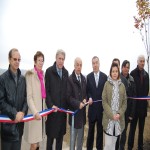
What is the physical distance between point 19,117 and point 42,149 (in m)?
3.02

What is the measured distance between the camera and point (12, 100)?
13.6 ft

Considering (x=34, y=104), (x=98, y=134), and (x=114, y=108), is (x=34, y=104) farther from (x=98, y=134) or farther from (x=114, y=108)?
(x=98, y=134)

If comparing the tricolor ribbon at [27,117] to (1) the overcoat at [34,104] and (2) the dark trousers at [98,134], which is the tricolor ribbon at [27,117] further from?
(2) the dark trousers at [98,134]

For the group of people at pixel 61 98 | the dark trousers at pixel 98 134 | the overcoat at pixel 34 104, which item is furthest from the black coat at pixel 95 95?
the overcoat at pixel 34 104

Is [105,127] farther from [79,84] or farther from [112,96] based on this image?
[79,84]

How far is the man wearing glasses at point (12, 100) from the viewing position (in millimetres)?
4094

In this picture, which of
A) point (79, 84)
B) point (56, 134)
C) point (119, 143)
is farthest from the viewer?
point (119, 143)

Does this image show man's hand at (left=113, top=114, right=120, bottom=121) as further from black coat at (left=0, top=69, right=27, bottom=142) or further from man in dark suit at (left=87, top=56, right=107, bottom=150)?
black coat at (left=0, top=69, right=27, bottom=142)

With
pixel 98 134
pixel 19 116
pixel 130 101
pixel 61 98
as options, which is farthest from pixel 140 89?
pixel 19 116

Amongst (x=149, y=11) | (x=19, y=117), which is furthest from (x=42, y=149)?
(x=149, y=11)

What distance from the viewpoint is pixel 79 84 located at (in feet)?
18.2

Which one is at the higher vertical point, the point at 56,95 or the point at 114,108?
the point at 56,95

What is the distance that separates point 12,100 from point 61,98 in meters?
1.39

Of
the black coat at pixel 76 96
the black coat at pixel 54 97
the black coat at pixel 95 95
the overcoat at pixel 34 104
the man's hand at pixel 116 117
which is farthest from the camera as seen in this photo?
the black coat at pixel 95 95
